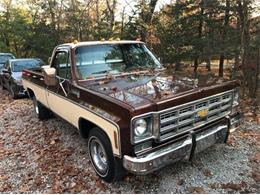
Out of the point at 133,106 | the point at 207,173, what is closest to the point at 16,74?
the point at 133,106

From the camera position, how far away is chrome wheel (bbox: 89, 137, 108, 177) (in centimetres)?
420

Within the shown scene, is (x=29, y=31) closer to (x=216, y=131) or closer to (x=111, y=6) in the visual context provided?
(x=111, y=6)

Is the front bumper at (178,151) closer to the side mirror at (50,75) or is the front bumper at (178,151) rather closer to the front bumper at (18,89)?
the side mirror at (50,75)

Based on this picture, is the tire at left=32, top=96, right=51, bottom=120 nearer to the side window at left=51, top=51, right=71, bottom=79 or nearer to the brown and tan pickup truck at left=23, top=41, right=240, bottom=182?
the brown and tan pickup truck at left=23, top=41, right=240, bottom=182

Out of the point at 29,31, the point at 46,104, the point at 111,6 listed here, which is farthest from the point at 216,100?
the point at 29,31

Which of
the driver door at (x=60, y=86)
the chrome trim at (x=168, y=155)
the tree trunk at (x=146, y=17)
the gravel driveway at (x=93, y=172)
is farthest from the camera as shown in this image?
the tree trunk at (x=146, y=17)

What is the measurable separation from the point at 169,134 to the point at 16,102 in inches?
312

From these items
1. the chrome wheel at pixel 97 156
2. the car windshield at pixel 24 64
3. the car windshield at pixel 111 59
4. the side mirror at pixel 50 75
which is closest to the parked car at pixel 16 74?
the car windshield at pixel 24 64

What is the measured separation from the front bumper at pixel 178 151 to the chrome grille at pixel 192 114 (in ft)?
0.44

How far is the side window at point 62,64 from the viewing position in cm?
496

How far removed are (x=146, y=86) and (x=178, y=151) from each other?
1.08 meters

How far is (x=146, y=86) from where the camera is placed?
4160 mm

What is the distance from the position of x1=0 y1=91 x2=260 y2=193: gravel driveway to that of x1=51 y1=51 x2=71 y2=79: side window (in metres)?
1.45

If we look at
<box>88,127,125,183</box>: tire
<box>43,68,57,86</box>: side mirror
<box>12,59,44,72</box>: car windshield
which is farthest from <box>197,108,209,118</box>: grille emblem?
<box>12,59,44,72</box>: car windshield
